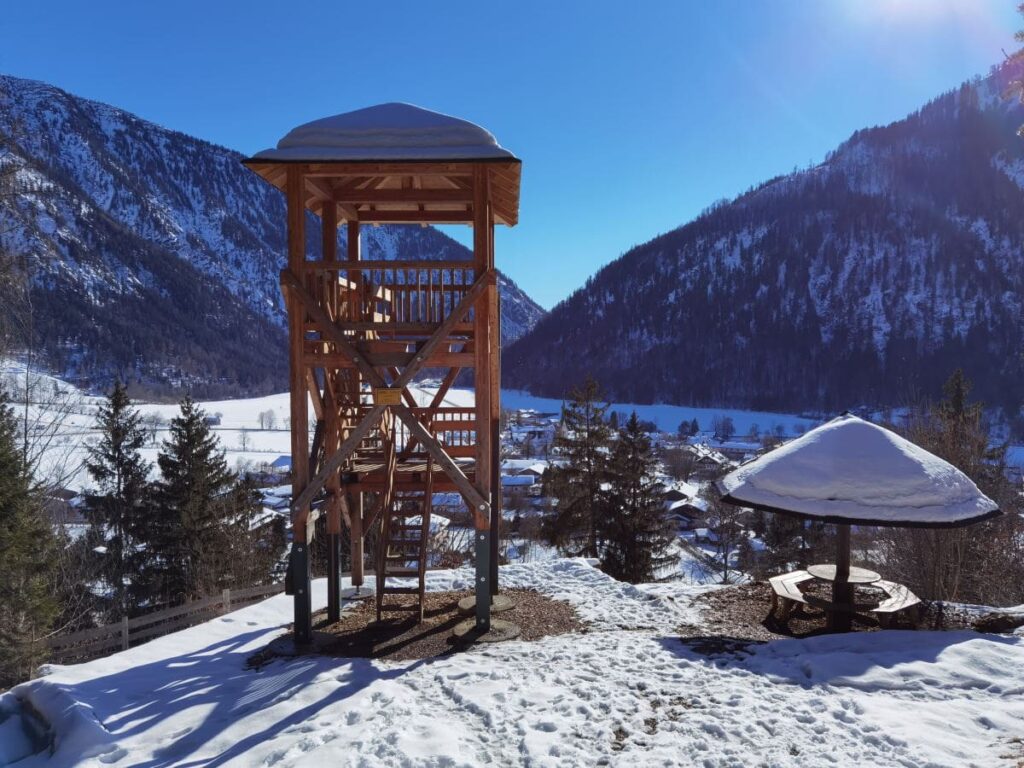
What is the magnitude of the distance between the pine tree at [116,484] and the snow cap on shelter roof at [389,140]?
22.3 m

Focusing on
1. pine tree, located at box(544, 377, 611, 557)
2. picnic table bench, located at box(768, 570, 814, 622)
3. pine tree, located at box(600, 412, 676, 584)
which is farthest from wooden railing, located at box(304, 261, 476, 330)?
pine tree, located at box(600, 412, 676, 584)

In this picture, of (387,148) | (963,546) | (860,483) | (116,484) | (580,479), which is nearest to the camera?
(860,483)

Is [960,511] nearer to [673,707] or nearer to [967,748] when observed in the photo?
[967,748]

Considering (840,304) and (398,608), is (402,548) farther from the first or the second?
(840,304)

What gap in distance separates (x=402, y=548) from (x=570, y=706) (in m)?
3.97

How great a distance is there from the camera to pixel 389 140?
8.12 meters

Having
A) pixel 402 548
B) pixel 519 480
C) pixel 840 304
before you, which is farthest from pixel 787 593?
pixel 840 304

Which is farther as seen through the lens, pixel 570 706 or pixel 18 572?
pixel 18 572

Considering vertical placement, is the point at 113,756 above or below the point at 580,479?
above

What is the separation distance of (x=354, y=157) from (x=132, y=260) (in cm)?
21112

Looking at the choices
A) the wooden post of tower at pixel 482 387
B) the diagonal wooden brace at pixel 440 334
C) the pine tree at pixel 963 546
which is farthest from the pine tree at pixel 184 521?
the pine tree at pixel 963 546

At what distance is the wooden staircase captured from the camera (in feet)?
27.9

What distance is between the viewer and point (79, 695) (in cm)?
650

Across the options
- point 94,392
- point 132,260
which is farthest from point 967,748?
point 132,260
